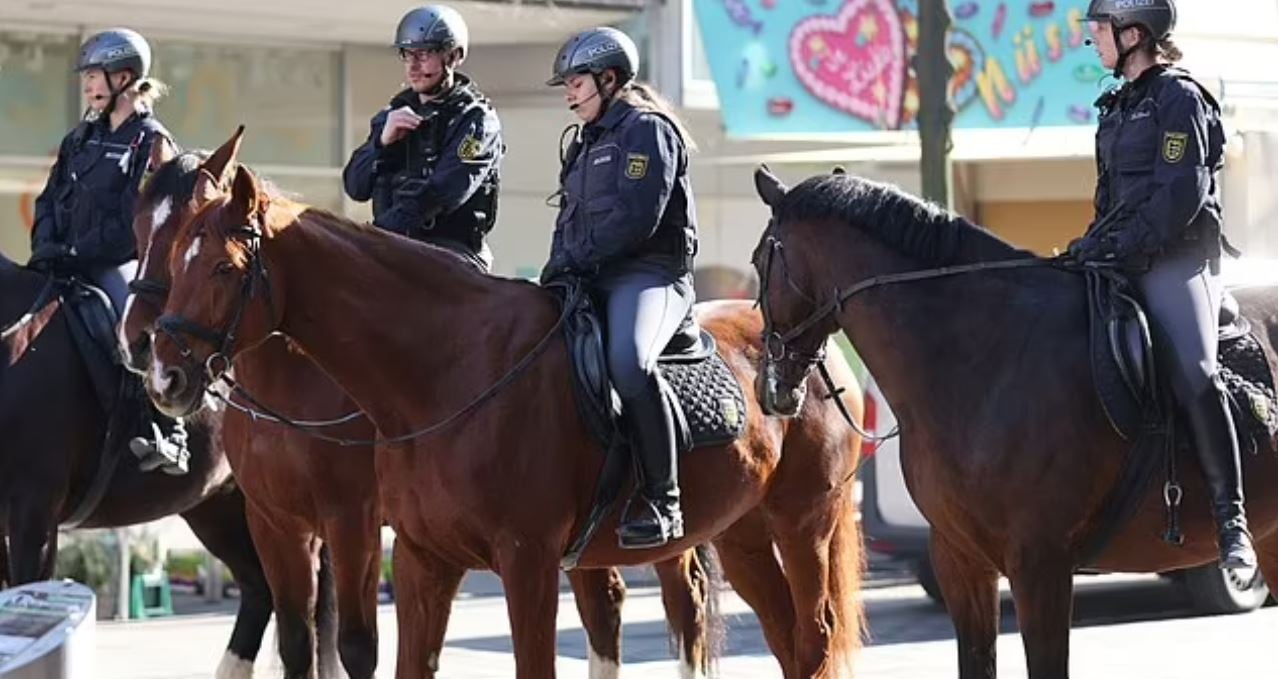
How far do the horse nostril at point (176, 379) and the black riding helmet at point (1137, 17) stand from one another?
3.44m

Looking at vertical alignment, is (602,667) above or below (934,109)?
below

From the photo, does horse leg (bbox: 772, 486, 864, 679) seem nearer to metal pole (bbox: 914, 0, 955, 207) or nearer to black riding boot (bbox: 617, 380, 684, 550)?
black riding boot (bbox: 617, 380, 684, 550)

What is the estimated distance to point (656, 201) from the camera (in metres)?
8.59

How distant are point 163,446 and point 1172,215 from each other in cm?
460

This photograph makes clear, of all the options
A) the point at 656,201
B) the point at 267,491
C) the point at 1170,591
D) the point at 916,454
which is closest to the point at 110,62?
the point at 267,491

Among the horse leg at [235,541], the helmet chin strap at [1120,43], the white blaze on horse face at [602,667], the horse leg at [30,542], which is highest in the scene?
the helmet chin strap at [1120,43]

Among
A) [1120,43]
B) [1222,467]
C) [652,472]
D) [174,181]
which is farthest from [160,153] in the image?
[1222,467]

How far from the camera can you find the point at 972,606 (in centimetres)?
817

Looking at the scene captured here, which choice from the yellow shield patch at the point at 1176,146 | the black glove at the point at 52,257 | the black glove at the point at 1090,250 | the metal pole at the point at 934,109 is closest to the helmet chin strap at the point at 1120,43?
the yellow shield patch at the point at 1176,146

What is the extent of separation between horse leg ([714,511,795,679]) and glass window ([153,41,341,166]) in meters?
10.8

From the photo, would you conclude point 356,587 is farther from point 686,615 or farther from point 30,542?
point 686,615

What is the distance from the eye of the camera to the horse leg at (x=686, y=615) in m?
10.3

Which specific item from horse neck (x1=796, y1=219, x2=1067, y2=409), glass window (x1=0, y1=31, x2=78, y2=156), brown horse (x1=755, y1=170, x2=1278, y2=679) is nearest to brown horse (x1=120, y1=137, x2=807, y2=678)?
brown horse (x1=755, y1=170, x2=1278, y2=679)

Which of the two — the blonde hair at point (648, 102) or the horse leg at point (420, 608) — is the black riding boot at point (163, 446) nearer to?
the horse leg at point (420, 608)
